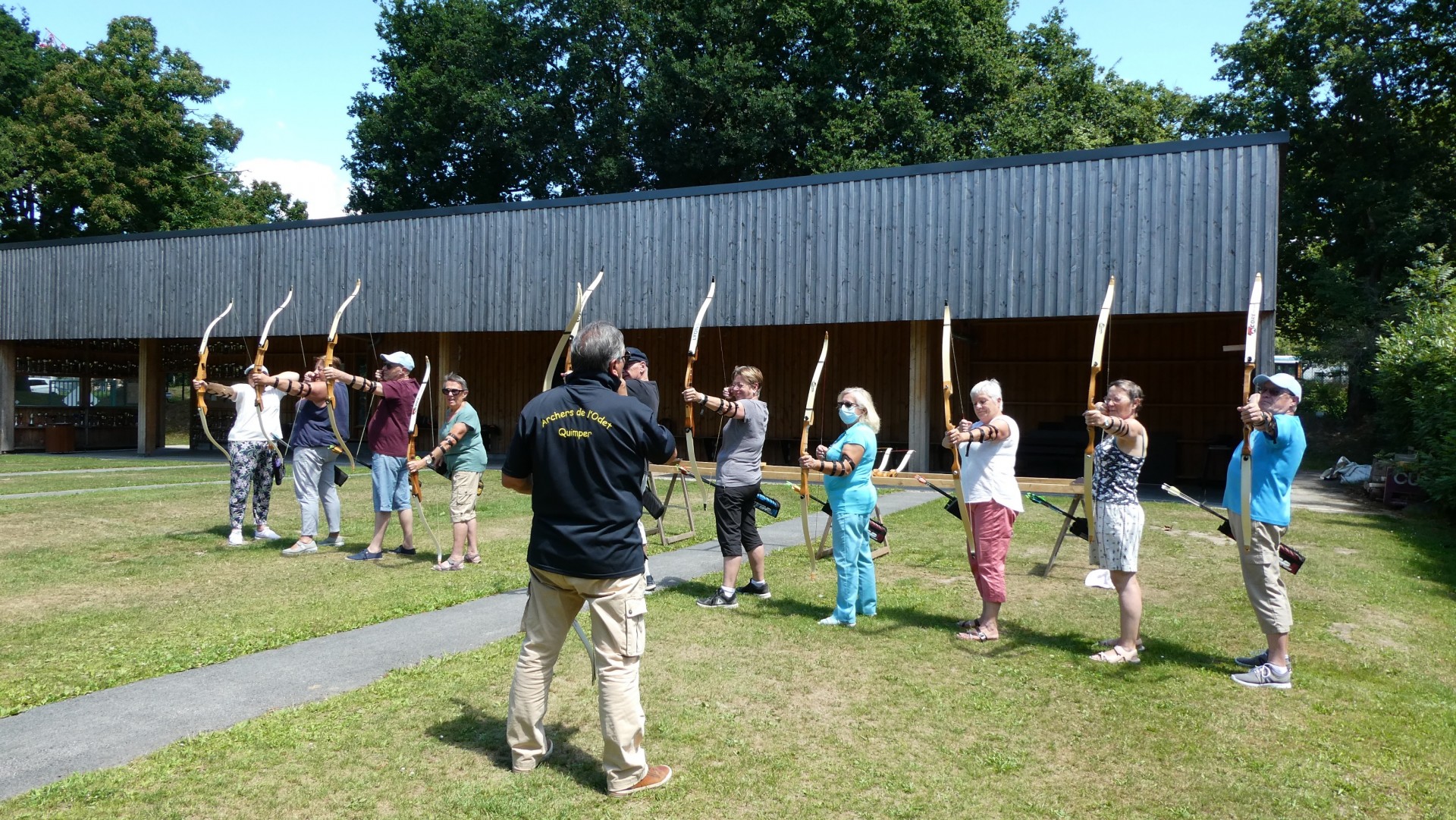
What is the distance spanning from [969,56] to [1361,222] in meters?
12.8

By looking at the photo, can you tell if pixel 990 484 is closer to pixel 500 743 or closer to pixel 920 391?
pixel 500 743

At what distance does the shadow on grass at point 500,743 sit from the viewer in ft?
11.8

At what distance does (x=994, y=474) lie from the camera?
5.34 metres

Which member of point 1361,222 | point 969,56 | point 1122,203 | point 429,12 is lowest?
point 1122,203

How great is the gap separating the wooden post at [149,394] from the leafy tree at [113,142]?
1459 centimetres

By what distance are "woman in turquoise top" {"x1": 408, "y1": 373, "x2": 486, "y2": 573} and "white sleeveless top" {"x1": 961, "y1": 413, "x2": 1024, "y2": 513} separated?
12.2 ft

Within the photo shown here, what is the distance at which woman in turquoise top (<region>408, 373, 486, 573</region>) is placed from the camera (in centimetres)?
717

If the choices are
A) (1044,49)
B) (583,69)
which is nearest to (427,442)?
(583,69)

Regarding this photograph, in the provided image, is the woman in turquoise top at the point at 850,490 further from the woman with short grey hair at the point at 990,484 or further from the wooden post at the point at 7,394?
the wooden post at the point at 7,394

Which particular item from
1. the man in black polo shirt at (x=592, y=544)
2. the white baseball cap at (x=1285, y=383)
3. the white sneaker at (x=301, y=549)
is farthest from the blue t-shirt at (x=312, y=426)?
the white baseball cap at (x=1285, y=383)

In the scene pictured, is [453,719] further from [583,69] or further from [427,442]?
[583,69]

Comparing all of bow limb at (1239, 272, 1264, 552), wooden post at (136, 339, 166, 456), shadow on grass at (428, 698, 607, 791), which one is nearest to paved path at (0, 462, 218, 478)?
wooden post at (136, 339, 166, 456)

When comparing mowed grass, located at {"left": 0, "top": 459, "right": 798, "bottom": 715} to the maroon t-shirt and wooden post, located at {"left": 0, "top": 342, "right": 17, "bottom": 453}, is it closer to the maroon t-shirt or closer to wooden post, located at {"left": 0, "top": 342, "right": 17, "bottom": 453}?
the maroon t-shirt

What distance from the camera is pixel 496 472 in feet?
58.1
